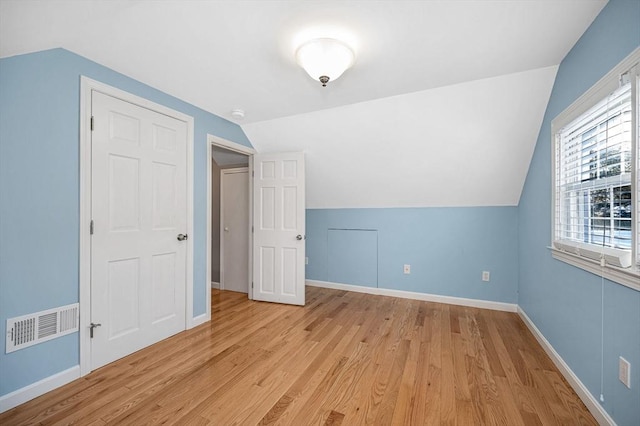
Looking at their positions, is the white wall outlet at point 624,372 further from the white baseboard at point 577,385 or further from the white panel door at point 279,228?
the white panel door at point 279,228

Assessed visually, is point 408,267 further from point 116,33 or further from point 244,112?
point 116,33

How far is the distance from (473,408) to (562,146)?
2035mm

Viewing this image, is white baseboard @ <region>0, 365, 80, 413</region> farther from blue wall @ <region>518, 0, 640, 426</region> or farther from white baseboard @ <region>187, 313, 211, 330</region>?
blue wall @ <region>518, 0, 640, 426</region>

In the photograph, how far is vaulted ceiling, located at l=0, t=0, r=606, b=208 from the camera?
1.54 meters

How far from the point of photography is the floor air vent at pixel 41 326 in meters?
1.68

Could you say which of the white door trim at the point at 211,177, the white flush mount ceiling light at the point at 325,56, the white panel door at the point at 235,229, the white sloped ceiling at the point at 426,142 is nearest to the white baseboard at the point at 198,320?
the white door trim at the point at 211,177

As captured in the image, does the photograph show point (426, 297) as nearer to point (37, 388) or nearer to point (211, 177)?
point (211, 177)

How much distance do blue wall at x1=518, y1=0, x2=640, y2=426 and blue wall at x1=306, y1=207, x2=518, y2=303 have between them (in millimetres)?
616

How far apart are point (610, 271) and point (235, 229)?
13.3 ft

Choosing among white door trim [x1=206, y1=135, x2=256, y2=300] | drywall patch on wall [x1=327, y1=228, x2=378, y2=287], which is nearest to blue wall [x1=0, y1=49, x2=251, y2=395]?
white door trim [x1=206, y1=135, x2=256, y2=300]

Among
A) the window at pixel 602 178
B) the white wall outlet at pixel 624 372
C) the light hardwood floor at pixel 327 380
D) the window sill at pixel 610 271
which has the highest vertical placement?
the window at pixel 602 178

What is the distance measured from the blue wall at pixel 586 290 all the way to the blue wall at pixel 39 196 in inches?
132

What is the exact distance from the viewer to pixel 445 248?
3.69 metres

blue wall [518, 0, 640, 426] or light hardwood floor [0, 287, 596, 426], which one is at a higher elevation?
blue wall [518, 0, 640, 426]
